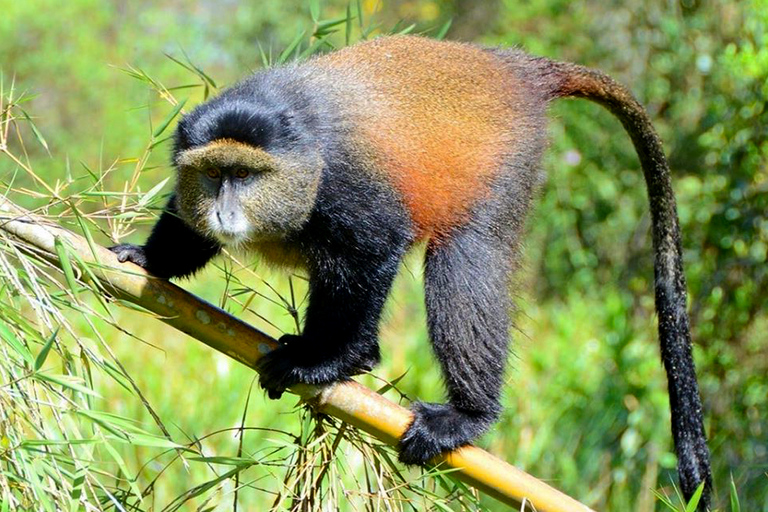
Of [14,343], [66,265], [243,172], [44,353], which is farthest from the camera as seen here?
[243,172]

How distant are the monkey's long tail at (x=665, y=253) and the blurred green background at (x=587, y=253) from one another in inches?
12.6

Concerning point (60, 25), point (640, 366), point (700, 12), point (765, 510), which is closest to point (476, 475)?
point (765, 510)

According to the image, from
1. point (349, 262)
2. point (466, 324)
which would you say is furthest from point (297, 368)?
point (466, 324)

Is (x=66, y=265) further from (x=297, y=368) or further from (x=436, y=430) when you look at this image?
(x=436, y=430)

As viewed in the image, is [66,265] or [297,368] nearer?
[66,265]

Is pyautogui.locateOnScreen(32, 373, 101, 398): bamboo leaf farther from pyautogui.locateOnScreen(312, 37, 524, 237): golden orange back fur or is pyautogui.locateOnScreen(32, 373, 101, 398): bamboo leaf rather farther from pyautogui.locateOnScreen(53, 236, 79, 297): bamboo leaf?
pyautogui.locateOnScreen(312, 37, 524, 237): golden orange back fur

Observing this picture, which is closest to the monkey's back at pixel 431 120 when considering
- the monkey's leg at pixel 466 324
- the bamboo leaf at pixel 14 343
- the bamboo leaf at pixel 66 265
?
the monkey's leg at pixel 466 324

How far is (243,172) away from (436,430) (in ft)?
3.51

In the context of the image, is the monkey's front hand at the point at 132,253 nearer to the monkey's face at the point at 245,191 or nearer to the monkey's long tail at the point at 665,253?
the monkey's face at the point at 245,191

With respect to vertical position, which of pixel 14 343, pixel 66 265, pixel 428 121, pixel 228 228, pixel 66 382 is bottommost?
pixel 66 382

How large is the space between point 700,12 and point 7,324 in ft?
19.3

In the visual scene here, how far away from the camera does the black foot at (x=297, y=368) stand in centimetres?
336

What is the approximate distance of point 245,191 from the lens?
139 inches

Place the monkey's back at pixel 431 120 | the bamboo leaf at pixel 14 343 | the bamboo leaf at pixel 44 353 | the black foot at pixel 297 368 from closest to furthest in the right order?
the bamboo leaf at pixel 44 353
the bamboo leaf at pixel 14 343
the black foot at pixel 297 368
the monkey's back at pixel 431 120
